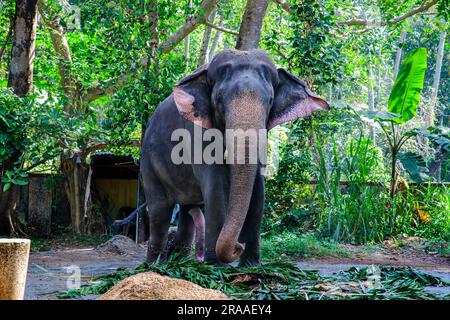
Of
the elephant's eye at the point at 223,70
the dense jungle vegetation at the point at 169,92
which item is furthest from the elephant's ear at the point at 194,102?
the dense jungle vegetation at the point at 169,92

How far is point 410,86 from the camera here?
1338 cm

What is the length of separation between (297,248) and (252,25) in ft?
11.7

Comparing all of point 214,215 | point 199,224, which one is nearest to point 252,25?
point 199,224

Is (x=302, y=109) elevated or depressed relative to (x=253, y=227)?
elevated

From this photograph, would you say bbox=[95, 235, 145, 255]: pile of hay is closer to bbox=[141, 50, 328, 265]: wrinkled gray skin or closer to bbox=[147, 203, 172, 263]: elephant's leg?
bbox=[147, 203, 172, 263]: elephant's leg

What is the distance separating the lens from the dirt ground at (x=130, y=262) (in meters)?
7.35

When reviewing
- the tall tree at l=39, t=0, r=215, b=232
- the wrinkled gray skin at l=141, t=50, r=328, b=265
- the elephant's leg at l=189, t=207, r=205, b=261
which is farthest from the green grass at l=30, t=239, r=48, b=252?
the wrinkled gray skin at l=141, t=50, r=328, b=265

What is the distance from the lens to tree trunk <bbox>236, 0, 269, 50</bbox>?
11012 millimetres

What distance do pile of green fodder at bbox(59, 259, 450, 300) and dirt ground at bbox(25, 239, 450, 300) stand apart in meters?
0.39

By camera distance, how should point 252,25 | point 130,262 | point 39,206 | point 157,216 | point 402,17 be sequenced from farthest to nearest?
point 402,17
point 39,206
point 252,25
point 130,262
point 157,216

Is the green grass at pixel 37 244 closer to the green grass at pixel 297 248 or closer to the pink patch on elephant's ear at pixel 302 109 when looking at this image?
the green grass at pixel 297 248

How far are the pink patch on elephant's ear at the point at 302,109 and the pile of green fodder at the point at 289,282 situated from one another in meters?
1.47

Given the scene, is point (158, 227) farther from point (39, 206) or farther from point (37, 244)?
point (39, 206)
